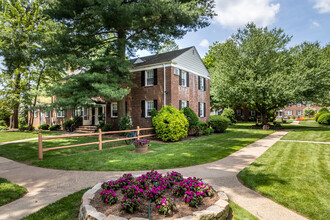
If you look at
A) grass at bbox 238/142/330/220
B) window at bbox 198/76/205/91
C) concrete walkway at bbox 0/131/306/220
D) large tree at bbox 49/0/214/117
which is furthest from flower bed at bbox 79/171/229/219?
window at bbox 198/76/205/91

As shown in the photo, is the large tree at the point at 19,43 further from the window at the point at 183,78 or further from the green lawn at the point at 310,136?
the green lawn at the point at 310,136

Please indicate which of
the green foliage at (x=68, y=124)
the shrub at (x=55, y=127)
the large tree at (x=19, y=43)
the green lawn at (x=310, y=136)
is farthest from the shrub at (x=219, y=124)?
the shrub at (x=55, y=127)

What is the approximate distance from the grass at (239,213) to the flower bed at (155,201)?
0.26 meters

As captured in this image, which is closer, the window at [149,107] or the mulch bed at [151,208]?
the mulch bed at [151,208]

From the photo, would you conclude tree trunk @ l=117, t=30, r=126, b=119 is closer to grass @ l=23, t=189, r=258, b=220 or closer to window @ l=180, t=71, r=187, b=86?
window @ l=180, t=71, r=187, b=86

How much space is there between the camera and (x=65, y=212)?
137 inches

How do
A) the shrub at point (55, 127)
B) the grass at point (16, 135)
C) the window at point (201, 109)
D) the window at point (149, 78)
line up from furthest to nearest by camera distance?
the shrub at point (55, 127), the window at point (201, 109), the window at point (149, 78), the grass at point (16, 135)

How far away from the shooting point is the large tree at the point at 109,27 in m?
11.6

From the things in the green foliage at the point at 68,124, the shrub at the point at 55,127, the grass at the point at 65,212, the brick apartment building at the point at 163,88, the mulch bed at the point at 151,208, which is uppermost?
the brick apartment building at the point at 163,88

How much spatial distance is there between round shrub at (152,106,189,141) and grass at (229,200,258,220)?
8724 mm

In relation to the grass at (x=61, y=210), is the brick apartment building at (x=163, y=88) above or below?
above

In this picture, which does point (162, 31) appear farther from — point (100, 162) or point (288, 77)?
point (288, 77)

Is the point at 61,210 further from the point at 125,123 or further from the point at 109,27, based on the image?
the point at 109,27

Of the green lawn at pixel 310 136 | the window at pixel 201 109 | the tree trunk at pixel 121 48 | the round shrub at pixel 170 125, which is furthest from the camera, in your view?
the window at pixel 201 109
